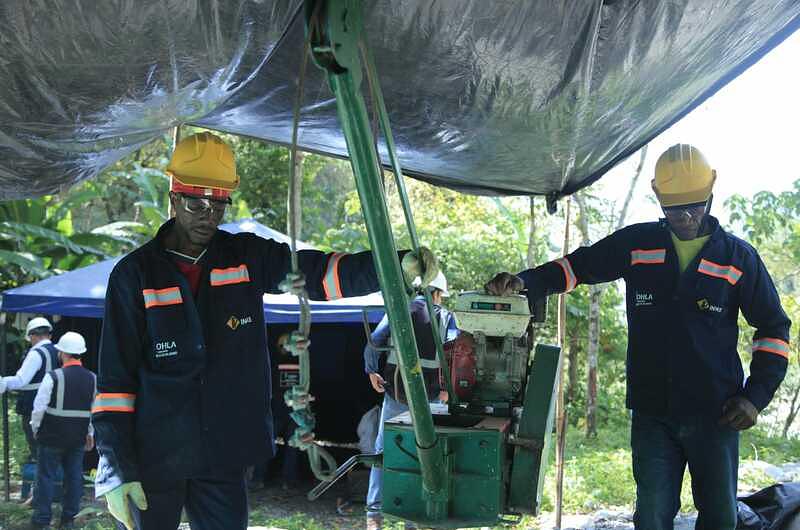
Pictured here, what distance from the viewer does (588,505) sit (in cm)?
769

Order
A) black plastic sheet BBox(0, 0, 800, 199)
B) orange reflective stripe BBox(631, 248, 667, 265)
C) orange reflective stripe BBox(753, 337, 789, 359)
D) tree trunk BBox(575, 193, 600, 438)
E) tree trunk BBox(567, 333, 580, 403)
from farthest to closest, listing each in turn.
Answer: tree trunk BBox(567, 333, 580, 403) < tree trunk BBox(575, 193, 600, 438) < orange reflective stripe BBox(631, 248, 667, 265) < orange reflective stripe BBox(753, 337, 789, 359) < black plastic sheet BBox(0, 0, 800, 199)

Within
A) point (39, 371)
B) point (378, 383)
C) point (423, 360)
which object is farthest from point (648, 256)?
point (39, 371)

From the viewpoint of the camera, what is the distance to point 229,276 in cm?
324

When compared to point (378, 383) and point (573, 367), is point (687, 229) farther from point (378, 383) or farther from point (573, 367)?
point (573, 367)

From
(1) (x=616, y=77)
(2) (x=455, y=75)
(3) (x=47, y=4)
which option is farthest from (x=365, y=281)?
(1) (x=616, y=77)

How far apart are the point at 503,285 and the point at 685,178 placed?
40.2 inches

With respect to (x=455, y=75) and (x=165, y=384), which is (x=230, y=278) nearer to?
(x=165, y=384)

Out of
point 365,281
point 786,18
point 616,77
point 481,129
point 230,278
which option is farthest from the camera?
point 481,129

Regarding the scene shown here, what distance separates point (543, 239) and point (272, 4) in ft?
38.5

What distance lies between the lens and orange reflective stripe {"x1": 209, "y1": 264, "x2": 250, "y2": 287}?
3.23 metres

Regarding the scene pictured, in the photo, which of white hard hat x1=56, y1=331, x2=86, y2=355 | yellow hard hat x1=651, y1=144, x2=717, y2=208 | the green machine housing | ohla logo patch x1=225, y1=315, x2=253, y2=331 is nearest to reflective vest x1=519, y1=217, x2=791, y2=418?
yellow hard hat x1=651, y1=144, x2=717, y2=208

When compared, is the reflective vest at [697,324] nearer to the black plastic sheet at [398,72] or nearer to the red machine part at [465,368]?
the red machine part at [465,368]

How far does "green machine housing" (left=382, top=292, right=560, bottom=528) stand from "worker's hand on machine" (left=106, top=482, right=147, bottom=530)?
0.88 meters

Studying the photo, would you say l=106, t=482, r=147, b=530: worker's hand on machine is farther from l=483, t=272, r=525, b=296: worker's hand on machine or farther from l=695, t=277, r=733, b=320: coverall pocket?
l=695, t=277, r=733, b=320: coverall pocket
